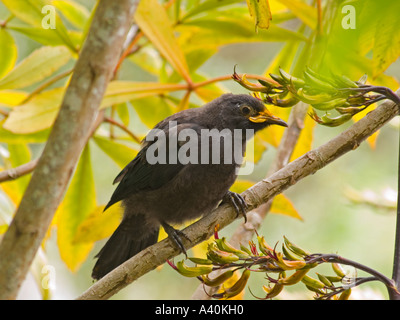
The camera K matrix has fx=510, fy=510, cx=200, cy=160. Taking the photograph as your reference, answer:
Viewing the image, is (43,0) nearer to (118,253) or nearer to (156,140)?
(156,140)

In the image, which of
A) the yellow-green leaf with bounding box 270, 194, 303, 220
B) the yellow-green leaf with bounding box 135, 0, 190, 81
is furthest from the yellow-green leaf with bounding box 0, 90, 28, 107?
the yellow-green leaf with bounding box 270, 194, 303, 220

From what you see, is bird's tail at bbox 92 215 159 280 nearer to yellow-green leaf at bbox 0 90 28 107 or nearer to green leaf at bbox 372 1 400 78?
yellow-green leaf at bbox 0 90 28 107

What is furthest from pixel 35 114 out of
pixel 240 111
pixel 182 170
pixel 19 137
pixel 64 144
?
pixel 64 144

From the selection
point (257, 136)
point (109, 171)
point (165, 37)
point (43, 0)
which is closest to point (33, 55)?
point (43, 0)

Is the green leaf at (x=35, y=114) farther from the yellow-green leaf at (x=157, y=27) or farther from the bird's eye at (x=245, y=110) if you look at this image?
the bird's eye at (x=245, y=110)

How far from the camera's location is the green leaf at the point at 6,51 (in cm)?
290

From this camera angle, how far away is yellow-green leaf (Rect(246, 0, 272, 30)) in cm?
161

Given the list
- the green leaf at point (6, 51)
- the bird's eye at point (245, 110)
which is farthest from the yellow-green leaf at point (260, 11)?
the green leaf at point (6, 51)

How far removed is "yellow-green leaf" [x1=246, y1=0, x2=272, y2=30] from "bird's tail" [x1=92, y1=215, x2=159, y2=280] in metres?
1.53

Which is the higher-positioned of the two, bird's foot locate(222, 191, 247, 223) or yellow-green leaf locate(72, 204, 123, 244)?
yellow-green leaf locate(72, 204, 123, 244)

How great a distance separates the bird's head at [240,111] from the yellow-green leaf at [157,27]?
14.7 inches

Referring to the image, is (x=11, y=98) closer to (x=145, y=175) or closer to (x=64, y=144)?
(x=145, y=175)

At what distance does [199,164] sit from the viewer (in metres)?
2.63
